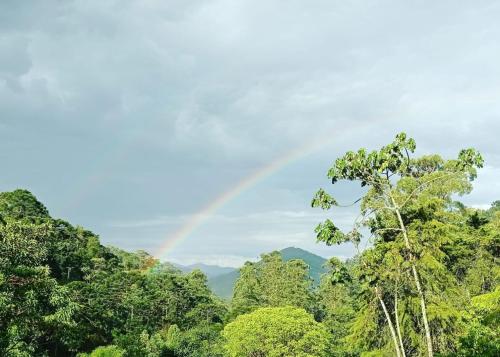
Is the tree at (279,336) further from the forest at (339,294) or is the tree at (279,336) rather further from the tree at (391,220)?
the tree at (391,220)

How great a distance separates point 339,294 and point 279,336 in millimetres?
53029

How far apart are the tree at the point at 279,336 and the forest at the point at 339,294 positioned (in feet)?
0.32

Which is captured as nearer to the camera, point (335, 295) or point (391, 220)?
point (391, 220)

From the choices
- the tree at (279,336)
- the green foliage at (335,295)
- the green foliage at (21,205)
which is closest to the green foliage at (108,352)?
the green foliage at (335,295)

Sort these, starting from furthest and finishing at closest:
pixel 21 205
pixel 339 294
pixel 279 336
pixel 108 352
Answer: pixel 21 205, pixel 339 294, pixel 108 352, pixel 279 336

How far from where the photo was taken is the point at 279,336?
121ft

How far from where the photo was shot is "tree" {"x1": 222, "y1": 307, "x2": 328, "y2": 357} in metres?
36.1

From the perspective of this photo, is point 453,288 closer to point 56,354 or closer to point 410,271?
point 410,271

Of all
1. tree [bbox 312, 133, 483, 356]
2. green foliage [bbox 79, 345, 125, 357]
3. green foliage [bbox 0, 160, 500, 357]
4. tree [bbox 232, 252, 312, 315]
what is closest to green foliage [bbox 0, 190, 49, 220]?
green foliage [bbox 0, 160, 500, 357]

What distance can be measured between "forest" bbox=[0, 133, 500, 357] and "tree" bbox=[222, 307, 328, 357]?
0.32 feet

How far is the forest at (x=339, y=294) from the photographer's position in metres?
19.0

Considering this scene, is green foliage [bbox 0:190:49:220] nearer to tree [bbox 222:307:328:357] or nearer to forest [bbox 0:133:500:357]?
forest [bbox 0:133:500:357]

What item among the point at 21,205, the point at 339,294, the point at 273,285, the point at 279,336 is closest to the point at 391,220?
the point at 279,336

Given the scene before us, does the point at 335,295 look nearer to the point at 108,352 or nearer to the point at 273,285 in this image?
Answer: the point at 273,285
